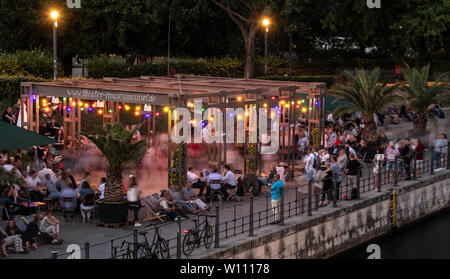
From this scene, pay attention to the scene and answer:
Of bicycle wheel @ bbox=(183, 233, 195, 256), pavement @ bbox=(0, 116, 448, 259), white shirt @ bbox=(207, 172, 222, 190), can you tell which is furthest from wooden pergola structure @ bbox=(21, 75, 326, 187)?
bicycle wheel @ bbox=(183, 233, 195, 256)

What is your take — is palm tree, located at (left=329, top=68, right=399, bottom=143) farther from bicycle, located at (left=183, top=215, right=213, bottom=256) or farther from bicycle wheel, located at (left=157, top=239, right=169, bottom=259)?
bicycle wheel, located at (left=157, top=239, right=169, bottom=259)

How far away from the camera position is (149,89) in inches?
990

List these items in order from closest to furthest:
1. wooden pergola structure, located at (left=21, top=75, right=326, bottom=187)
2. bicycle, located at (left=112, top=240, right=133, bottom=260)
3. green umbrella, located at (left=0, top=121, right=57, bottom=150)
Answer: bicycle, located at (left=112, top=240, right=133, bottom=260)
green umbrella, located at (left=0, top=121, right=57, bottom=150)
wooden pergola structure, located at (left=21, top=75, right=326, bottom=187)

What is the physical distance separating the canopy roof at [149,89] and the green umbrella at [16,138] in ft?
11.4

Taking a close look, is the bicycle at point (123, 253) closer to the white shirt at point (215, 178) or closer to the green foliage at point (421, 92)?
the white shirt at point (215, 178)

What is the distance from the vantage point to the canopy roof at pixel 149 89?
77.8 ft

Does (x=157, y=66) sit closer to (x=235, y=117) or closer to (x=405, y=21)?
(x=405, y=21)

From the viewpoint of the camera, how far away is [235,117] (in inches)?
1058

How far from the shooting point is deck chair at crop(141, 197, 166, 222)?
20391 millimetres

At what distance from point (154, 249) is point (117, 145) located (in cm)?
416

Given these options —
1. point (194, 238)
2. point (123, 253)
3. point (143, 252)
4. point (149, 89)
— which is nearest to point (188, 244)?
point (194, 238)

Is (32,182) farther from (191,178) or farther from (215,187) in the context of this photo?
(215,187)

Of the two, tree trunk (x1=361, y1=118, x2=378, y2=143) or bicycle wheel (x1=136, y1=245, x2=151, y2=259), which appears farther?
tree trunk (x1=361, y1=118, x2=378, y2=143)

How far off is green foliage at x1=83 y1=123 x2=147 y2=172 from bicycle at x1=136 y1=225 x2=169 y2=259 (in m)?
3.29
